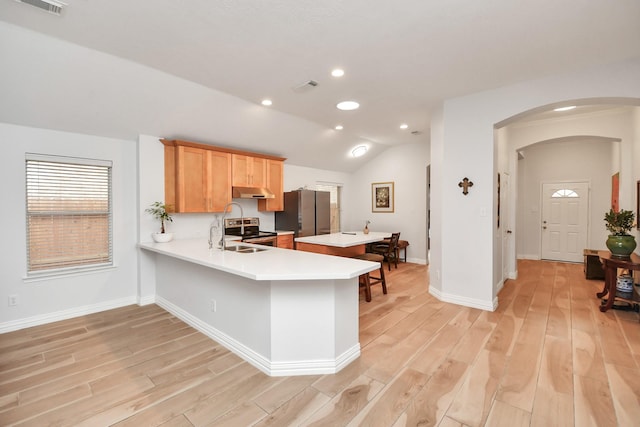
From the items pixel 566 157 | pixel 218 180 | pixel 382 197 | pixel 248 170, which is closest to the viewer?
pixel 218 180

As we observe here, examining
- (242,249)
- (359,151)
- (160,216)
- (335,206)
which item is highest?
(359,151)

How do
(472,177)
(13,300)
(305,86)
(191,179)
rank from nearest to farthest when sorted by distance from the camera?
1. (13,300)
2. (305,86)
3. (472,177)
4. (191,179)

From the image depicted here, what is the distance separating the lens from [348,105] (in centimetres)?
396

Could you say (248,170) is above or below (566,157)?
below

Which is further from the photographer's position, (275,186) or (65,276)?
(275,186)

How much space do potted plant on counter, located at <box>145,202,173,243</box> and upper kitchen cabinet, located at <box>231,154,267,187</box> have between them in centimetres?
116

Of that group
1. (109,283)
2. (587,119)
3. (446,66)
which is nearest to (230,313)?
(109,283)

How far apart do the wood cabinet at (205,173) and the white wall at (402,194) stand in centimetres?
308

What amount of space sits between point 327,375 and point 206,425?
2.96 ft

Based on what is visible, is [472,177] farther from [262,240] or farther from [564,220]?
[564,220]

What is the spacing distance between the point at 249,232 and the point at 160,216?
149 centimetres


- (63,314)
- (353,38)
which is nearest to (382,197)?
(353,38)

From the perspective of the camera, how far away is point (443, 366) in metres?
2.41

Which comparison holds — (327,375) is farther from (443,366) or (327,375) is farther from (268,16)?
(268,16)
